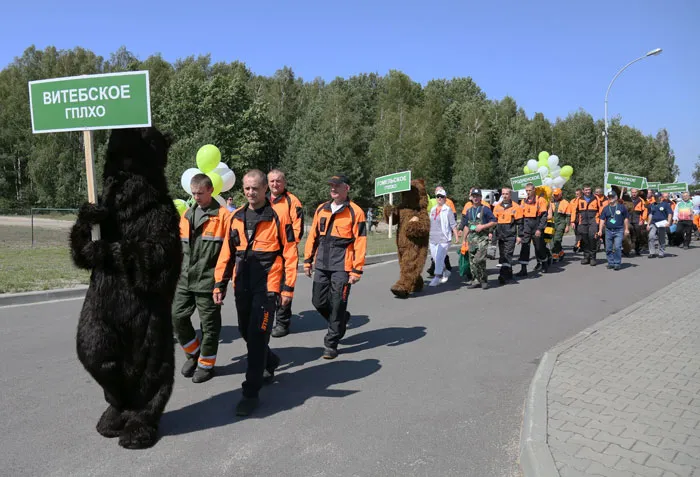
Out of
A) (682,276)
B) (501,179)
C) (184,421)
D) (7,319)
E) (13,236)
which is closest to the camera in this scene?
(184,421)

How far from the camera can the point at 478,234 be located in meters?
11.2

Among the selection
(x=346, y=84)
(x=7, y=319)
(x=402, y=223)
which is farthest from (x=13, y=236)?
(x=346, y=84)

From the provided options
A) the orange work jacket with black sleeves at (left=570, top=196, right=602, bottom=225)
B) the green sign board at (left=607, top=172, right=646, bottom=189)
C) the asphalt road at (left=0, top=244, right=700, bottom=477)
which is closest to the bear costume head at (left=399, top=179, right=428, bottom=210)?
the asphalt road at (left=0, top=244, right=700, bottom=477)

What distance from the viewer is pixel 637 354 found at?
6078 millimetres

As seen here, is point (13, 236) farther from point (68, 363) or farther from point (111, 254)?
point (111, 254)

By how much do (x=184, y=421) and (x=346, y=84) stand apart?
58.7 metres

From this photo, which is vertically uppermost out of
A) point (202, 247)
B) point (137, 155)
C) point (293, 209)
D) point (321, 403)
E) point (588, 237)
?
point (137, 155)

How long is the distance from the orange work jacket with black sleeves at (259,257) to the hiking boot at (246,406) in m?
0.89

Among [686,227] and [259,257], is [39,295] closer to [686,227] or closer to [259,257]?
[259,257]

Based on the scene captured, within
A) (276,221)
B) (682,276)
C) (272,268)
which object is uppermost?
(276,221)

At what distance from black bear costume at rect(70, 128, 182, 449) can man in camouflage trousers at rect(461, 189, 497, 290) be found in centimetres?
804

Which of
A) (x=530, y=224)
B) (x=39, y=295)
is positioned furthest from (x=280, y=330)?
(x=530, y=224)

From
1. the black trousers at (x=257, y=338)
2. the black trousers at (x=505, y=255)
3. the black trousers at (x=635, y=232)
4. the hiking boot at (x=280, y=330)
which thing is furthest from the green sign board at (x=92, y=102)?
the black trousers at (x=635, y=232)

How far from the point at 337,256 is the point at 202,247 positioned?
65.3 inches
